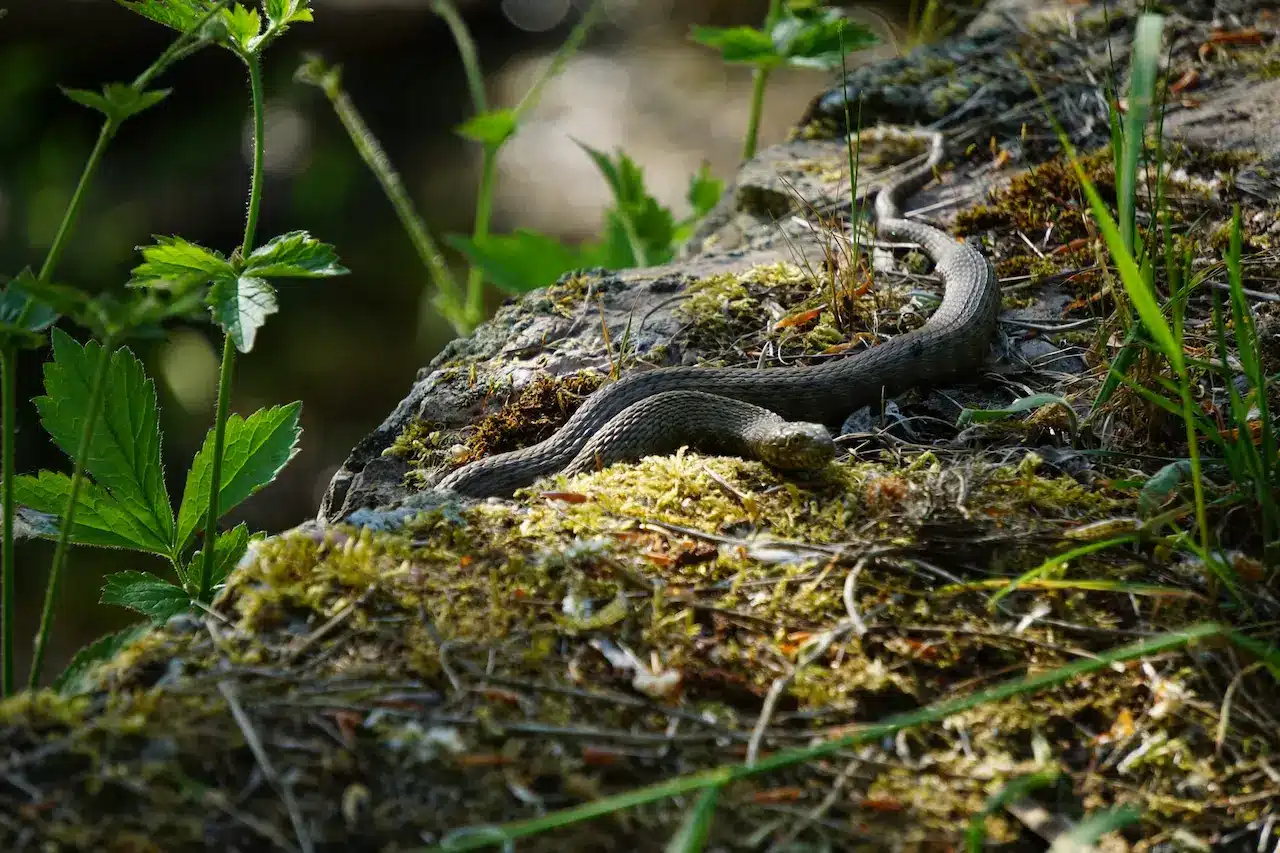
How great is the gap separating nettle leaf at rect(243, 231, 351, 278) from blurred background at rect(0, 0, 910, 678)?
5.38 meters

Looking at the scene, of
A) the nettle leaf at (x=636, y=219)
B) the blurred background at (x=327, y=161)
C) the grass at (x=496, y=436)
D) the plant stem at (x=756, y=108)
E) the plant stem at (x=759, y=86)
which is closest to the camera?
the grass at (x=496, y=436)

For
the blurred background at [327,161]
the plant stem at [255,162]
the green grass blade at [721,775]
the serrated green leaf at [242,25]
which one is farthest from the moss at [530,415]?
the blurred background at [327,161]

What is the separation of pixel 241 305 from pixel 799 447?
167 cm

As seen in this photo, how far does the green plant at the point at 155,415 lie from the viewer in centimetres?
253

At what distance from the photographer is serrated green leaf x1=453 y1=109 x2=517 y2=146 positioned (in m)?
5.35

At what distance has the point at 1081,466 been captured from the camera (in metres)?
3.26

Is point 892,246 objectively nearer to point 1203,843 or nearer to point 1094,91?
point 1094,91

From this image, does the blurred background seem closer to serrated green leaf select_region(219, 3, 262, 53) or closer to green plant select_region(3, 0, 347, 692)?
green plant select_region(3, 0, 347, 692)

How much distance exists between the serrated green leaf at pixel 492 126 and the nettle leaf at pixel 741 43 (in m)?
1.02

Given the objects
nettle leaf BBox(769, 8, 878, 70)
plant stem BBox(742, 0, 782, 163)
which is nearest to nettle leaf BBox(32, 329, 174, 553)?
nettle leaf BBox(769, 8, 878, 70)

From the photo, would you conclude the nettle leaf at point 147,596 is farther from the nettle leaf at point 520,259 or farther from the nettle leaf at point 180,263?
the nettle leaf at point 520,259

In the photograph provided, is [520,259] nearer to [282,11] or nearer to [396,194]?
[396,194]

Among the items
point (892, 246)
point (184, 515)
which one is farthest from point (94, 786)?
point (892, 246)

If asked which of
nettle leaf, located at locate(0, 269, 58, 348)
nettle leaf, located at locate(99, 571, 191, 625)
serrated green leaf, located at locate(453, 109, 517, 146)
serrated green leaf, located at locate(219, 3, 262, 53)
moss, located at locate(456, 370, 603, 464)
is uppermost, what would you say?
serrated green leaf, located at locate(219, 3, 262, 53)
